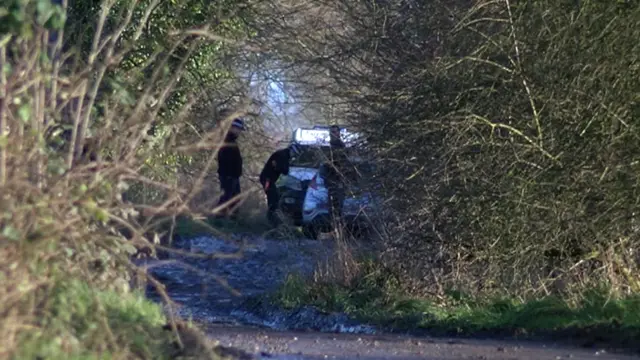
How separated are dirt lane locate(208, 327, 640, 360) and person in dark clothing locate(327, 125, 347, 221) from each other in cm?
334

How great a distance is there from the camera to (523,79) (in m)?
13.1

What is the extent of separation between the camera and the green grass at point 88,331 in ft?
21.3

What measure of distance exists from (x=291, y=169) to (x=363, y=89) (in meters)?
8.53

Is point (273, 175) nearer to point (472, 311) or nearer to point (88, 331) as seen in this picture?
point (472, 311)

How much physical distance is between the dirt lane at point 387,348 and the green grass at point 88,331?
2554 mm

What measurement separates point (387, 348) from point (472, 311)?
7.14 ft

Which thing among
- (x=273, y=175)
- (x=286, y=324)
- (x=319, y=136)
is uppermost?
(x=319, y=136)

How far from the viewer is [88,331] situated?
6.89 metres

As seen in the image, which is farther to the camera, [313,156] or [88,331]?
[313,156]

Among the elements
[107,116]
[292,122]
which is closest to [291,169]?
[292,122]

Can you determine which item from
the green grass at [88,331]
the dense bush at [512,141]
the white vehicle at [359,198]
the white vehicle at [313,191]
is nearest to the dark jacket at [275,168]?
the white vehicle at [313,191]

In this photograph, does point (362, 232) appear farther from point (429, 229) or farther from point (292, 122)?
point (292, 122)

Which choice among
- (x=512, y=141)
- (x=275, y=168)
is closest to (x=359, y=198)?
(x=512, y=141)

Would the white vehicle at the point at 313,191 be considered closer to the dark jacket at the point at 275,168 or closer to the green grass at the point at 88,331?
the dark jacket at the point at 275,168
